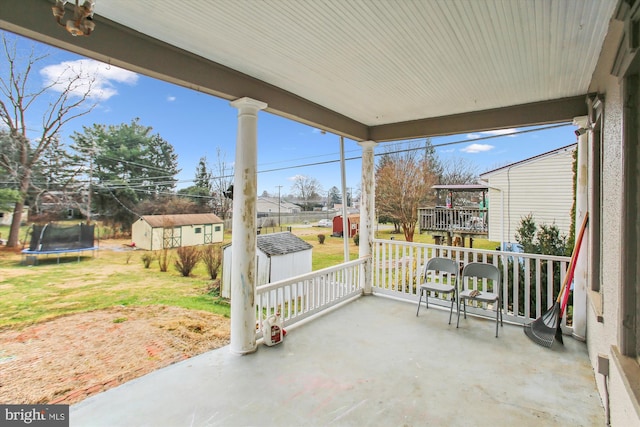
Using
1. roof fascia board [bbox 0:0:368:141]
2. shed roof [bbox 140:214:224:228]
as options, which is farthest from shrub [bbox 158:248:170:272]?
roof fascia board [bbox 0:0:368:141]

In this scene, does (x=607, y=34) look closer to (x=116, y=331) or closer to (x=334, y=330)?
(x=334, y=330)

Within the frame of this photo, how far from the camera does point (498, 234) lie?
703 cm

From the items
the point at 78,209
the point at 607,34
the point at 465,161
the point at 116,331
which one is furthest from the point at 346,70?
the point at 465,161

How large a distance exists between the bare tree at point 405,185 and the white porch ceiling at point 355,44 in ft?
12.2

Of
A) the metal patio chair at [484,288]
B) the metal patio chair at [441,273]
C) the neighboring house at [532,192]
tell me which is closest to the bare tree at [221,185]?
the metal patio chair at [441,273]

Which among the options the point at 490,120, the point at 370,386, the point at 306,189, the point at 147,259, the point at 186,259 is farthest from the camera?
the point at 306,189

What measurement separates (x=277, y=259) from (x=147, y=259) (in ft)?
4.42

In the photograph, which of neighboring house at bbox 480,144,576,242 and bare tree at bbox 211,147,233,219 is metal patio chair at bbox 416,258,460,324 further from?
neighboring house at bbox 480,144,576,242

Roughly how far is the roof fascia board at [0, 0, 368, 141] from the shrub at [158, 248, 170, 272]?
1706 mm

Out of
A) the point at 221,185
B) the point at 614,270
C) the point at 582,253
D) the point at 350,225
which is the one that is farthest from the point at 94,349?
the point at 582,253

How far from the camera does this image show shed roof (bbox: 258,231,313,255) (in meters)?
3.28

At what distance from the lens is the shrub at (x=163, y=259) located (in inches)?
119

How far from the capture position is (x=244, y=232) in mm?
2682

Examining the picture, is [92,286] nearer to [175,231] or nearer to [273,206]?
[175,231]
